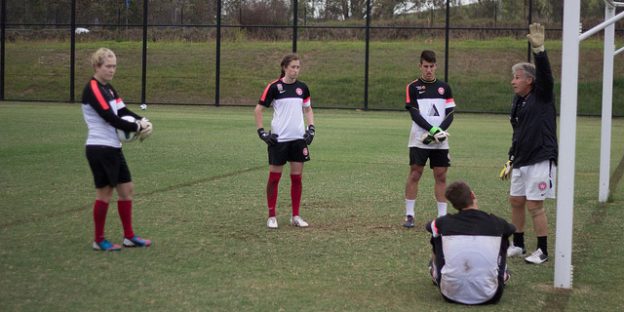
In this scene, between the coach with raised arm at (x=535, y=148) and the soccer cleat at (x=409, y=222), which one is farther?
the soccer cleat at (x=409, y=222)

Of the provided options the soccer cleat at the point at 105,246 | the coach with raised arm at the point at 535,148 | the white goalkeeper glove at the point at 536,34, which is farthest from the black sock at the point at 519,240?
the soccer cleat at the point at 105,246

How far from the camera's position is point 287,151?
9117 mm

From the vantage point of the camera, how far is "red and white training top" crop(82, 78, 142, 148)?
7.49 meters

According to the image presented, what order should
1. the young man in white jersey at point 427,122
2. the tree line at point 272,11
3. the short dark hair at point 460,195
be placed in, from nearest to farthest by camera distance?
the short dark hair at point 460,195 → the young man in white jersey at point 427,122 → the tree line at point 272,11

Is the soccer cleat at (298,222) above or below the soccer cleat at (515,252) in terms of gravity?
above

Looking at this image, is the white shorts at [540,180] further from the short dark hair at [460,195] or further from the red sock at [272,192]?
the red sock at [272,192]

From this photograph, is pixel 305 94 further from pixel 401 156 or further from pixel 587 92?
pixel 587 92

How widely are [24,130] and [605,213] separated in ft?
46.4

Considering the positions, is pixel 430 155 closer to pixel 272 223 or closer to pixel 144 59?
pixel 272 223

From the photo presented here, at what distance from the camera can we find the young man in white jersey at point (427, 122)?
30.0 ft

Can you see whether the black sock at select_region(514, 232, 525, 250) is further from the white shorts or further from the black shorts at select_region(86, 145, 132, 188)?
the black shorts at select_region(86, 145, 132, 188)

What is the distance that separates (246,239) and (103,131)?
1754 mm

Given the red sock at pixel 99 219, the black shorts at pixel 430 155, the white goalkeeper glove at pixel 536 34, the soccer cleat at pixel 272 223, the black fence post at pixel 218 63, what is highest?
the black fence post at pixel 218 63

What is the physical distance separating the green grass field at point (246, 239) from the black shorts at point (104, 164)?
66 centimetres
